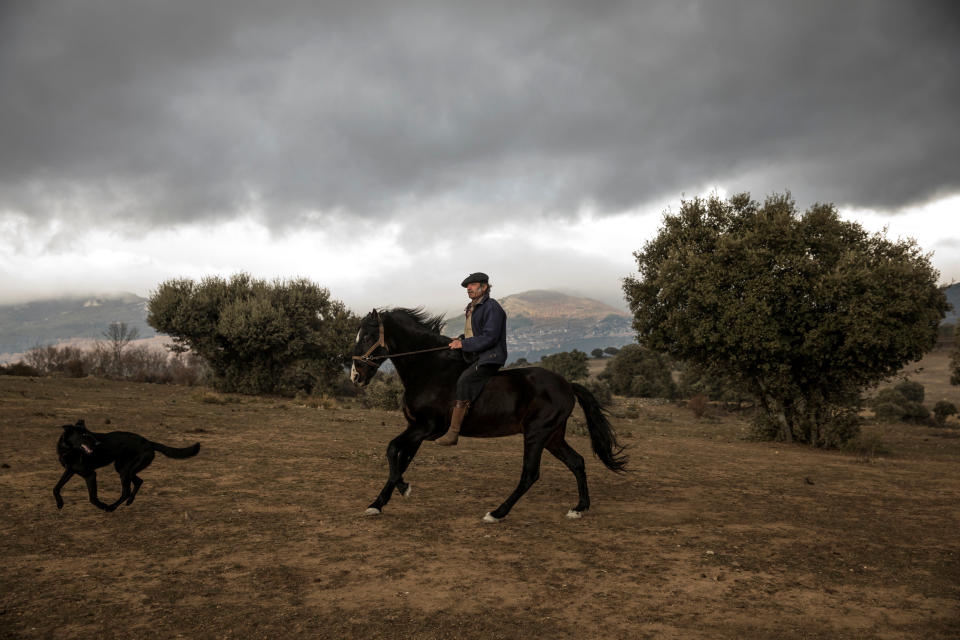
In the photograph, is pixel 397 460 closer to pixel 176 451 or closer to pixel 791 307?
pixel 176 451

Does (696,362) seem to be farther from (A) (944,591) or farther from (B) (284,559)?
(B) (284,559)

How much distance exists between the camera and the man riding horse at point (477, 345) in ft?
25.1

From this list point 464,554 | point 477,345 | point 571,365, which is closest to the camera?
point 464,554

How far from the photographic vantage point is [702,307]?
18422 mm

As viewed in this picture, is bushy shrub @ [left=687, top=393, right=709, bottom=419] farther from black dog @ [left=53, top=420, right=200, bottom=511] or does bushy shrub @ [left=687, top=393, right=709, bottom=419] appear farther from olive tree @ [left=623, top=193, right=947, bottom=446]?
black dog @ [left=53, top=420, right=200, bottom=511]

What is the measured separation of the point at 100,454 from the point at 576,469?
21.0ft

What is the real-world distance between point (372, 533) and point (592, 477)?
594 centimetres

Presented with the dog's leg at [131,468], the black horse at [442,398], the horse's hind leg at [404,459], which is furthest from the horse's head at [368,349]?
the dog's leg at [131,468]

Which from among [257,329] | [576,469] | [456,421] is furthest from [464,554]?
[257,329]

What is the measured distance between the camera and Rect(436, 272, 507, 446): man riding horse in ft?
25.1

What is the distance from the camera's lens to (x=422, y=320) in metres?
8.56

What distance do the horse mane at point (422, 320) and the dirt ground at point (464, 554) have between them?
270cm

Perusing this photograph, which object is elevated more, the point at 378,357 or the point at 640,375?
the point at 378,357

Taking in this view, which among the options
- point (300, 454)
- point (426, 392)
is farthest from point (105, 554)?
point (300, 454)
